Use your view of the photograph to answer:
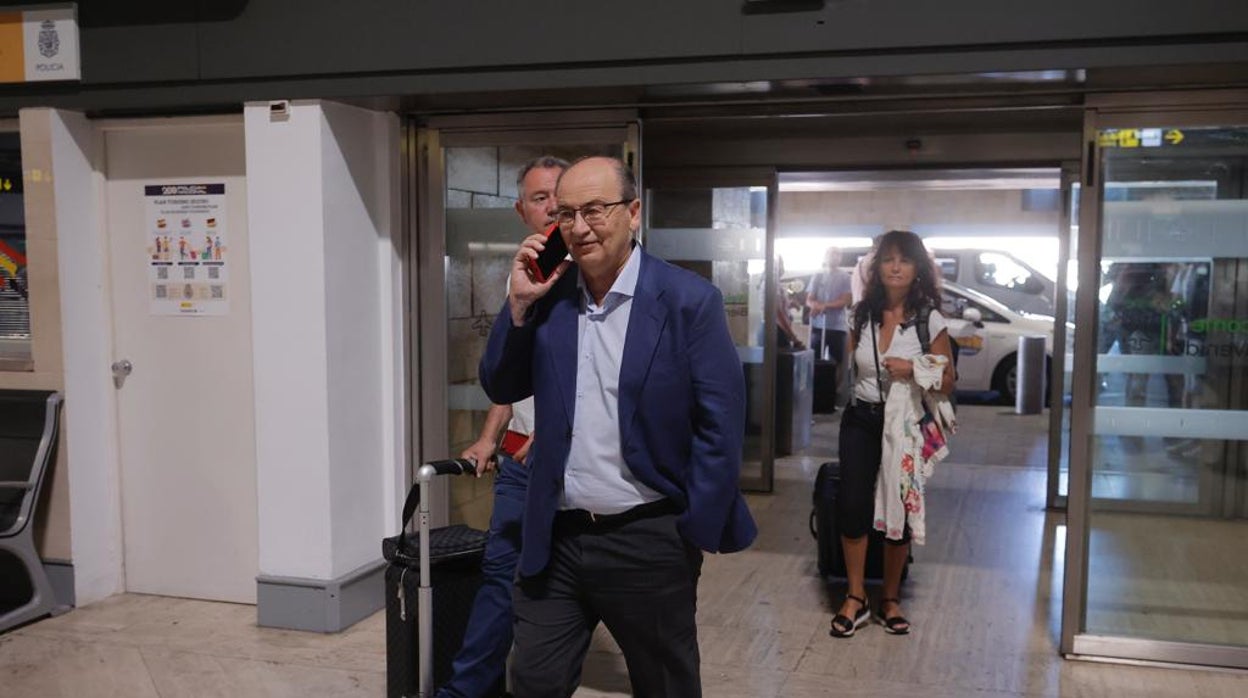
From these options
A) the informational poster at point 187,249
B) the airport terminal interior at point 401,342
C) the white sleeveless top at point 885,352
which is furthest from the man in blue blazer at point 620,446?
the informational poster at point 187,249

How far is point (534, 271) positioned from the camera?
2631 mm

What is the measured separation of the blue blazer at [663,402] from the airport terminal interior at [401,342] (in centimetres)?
179

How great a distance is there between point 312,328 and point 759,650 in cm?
234

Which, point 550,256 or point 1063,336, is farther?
point 1063,336

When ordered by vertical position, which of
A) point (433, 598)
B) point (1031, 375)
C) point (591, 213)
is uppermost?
point (591, 213)

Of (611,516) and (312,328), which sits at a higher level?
(312,328)

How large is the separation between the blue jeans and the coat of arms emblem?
311 centimetres

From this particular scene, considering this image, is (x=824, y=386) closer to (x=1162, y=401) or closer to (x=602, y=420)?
(x=1162, y=401)

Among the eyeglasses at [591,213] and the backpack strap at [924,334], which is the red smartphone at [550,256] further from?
the backpack strap at [924,334]

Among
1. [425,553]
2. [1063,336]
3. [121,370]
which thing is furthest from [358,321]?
[1063,336]

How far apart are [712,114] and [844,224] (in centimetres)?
1109

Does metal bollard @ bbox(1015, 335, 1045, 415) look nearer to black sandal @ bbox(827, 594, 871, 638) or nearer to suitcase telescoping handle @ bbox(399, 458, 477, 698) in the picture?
black sandal @ bbox(827, 594, 871, 638)

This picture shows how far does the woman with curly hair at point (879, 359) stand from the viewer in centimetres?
476

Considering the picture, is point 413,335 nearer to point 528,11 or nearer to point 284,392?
point 284,392
